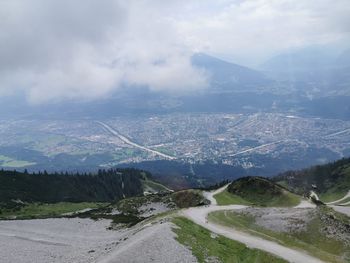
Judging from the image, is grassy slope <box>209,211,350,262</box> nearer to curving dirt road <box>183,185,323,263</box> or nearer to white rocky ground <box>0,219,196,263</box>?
curving dirt road <box>183,185,323,263</box>

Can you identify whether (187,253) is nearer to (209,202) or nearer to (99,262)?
(99,262)

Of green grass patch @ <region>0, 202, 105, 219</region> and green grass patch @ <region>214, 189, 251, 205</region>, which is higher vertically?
green grass patch @ <region>214, 189, 251, 205</region>

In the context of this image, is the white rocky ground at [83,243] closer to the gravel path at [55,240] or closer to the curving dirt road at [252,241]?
the gravel path at [55,240]

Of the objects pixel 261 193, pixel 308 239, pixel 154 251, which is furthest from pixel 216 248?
pixel 261 193

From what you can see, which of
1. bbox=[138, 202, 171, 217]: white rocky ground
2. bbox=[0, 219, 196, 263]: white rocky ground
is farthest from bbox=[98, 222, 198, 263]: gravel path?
bbox=[138, 202, 171, 217]: white rocky ground

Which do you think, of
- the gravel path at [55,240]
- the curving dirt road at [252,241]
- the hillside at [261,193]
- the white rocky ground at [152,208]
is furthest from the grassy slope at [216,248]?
the white rocky ground at [152,208]

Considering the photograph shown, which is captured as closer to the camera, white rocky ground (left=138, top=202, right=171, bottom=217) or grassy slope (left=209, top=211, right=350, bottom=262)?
grassy slope (left=209, top=211, right=350, bottom=262)

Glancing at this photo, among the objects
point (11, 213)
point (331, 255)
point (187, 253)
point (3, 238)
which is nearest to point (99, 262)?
point (187, 253)
